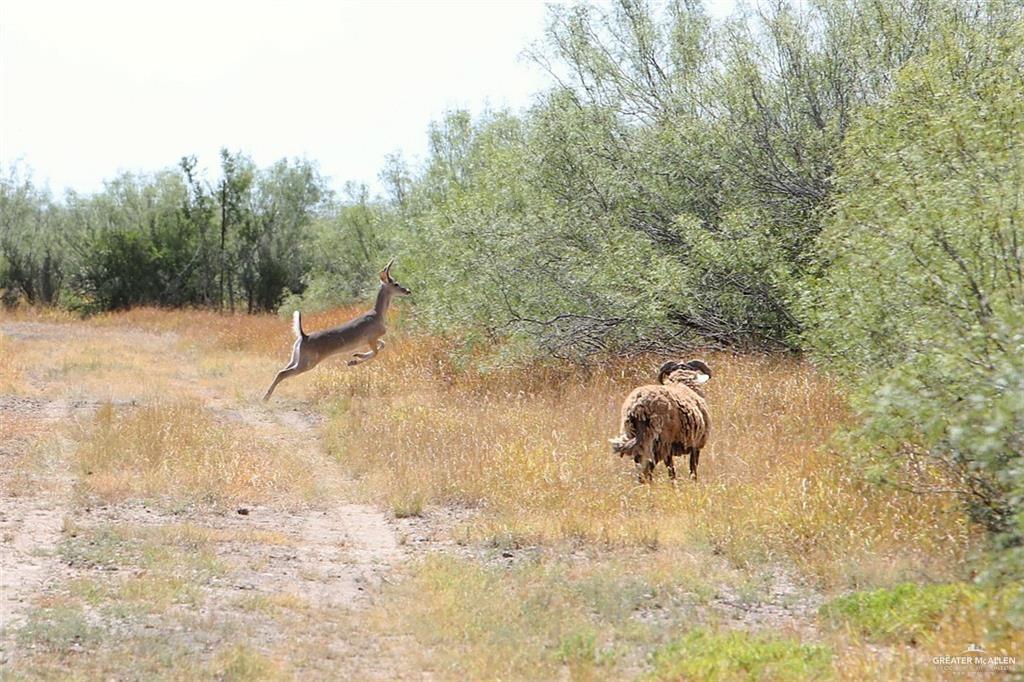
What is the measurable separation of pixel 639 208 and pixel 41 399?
9433mm

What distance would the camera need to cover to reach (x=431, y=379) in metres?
16.6

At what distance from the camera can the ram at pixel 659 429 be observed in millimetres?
8656

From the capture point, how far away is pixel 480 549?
7742mm

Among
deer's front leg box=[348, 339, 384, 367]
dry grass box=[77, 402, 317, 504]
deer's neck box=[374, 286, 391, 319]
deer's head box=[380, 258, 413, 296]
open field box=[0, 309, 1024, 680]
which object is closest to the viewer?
open field box=[0, 309, 1024, 680]

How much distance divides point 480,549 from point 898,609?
312 cm

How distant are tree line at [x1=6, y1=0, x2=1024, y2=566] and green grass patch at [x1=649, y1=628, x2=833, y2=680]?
1.10 meters

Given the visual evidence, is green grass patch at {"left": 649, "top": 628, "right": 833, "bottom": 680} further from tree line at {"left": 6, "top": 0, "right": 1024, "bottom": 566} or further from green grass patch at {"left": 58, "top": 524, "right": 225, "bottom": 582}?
green grass patch at {"left": 58, "top": 524, "right": 225, "bottom": 582}

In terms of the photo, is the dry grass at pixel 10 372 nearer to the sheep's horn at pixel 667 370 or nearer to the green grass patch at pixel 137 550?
the green grass patch at pixel 137 550

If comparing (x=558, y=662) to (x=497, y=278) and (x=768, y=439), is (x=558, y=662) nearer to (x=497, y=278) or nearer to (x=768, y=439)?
(x=768, y=439)

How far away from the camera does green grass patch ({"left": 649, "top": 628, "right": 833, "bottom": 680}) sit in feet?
16.1

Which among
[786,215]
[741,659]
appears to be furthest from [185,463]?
[786,215]

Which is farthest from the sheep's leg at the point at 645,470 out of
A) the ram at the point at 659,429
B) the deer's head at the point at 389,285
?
the deer's head at the point at 389,285

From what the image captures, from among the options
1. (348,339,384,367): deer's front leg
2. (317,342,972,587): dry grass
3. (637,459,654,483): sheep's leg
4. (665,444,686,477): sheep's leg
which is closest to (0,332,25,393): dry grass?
(348,339,384,367): deer's front leg

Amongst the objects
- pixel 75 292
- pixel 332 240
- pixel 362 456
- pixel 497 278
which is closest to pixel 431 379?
pixel 497 278
